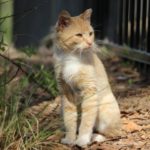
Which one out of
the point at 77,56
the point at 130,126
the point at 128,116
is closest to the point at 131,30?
the point at 128,116

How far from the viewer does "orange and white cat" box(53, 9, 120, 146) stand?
5.79 meters

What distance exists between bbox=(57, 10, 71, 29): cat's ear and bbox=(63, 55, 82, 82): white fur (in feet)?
0.97

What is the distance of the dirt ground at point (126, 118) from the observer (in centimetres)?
577

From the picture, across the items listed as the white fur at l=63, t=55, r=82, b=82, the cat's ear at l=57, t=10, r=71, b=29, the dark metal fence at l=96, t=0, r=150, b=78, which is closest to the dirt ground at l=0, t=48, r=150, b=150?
the white fur at l=63, t=55, r=82, b=82

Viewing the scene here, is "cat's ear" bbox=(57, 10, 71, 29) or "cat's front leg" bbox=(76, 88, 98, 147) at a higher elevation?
"cat's ear" bbox=(57, 10, 71, 29)

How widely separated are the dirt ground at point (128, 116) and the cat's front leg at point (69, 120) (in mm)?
74

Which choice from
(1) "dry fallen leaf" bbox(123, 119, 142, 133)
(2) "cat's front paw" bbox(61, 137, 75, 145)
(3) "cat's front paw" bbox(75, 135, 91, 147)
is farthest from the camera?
(1) "dry fallen leaf" bbox(123, 119, 142, 133)

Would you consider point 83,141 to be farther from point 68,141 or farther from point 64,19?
point 64,19

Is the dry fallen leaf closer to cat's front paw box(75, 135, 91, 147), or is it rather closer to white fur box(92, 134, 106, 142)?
white fur box(92, 134, 106, 142)

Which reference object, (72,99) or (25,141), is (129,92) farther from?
(25,141)

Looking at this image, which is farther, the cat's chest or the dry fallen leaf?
the dry fallen leaf

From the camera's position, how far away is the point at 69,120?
586 cm

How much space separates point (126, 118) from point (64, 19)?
1268 millimetres

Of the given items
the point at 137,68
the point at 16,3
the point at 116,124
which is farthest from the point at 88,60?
the point at 16,3
